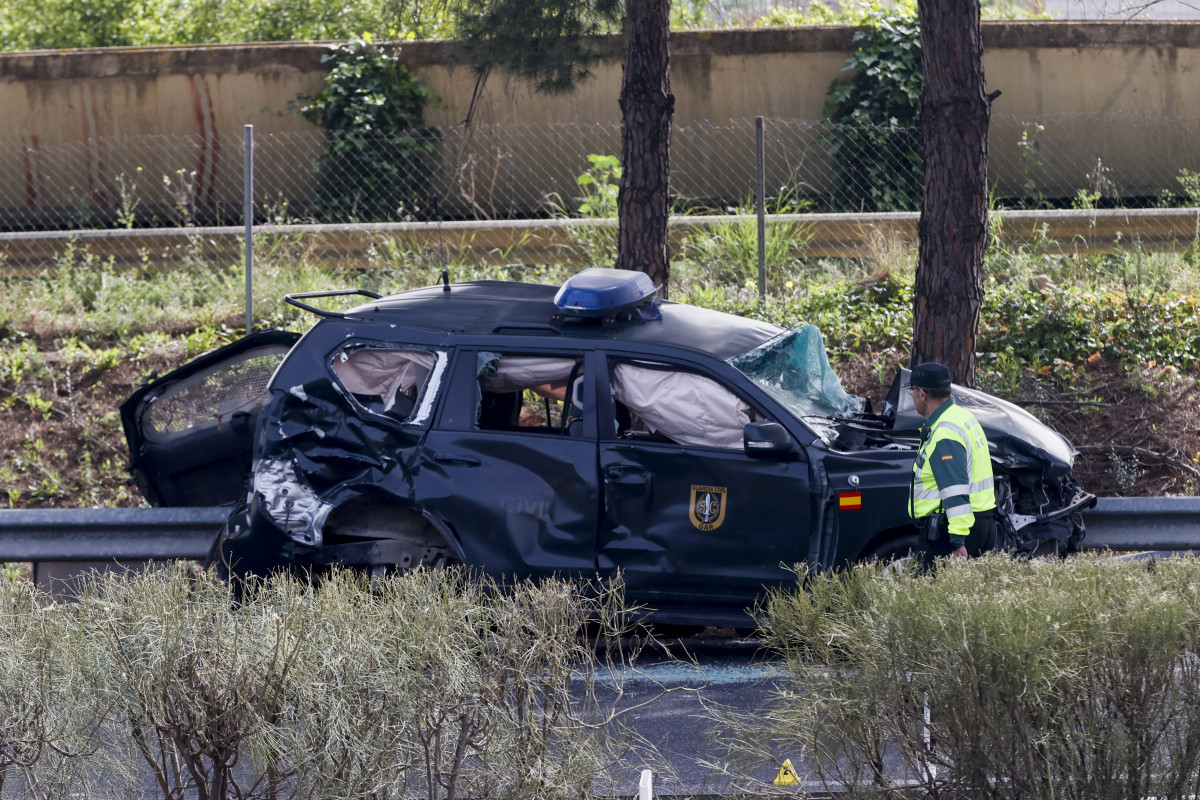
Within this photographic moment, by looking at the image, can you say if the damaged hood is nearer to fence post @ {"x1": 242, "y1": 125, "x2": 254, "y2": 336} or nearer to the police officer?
the police officer

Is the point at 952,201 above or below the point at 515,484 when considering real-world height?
above

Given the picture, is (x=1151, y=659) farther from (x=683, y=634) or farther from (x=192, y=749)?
(x=683, y=634)

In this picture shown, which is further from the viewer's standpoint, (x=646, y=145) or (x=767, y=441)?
(x=646, y=145)

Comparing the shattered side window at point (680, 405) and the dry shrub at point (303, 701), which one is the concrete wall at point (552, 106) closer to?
the shattered side window at point (680, 405)

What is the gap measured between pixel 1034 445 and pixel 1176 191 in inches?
336

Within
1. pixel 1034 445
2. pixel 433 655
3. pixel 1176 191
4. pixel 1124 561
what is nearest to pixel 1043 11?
pixel 1176 191

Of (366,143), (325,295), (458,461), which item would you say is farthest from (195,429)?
(366,143)

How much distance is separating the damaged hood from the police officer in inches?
20.8

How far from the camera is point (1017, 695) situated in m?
3.43

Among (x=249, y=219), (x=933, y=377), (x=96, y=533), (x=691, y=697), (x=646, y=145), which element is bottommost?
(x=691, y=697)

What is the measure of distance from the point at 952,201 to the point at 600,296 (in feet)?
10.8

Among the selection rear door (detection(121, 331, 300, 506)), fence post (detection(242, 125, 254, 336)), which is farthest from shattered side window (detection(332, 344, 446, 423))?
fence post (detection(242, 125, 254, 336))

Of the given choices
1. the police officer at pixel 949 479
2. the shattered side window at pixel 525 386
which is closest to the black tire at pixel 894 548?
the police officer at pixel 949 479

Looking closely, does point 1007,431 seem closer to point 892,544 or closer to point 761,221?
point 892,544
